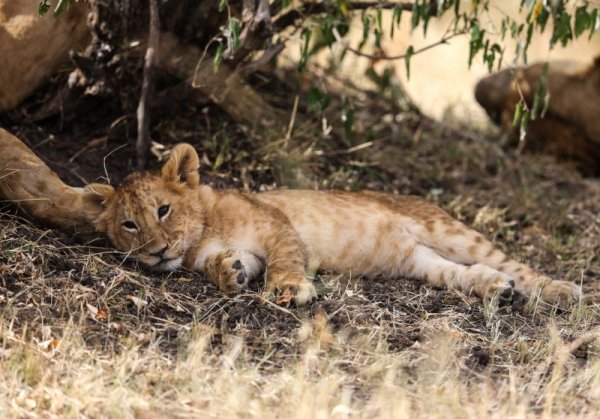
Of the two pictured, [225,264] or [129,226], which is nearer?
[225,264]

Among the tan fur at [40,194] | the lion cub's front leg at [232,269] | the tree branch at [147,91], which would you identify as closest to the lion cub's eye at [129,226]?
the tan fur at [40,194]

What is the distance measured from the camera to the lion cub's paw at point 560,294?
16.0ft

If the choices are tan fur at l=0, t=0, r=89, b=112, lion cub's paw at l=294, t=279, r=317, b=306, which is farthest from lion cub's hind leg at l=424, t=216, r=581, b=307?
tan fur at l=0, t=0, r=89, b=112

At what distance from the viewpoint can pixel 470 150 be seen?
25.7 feet

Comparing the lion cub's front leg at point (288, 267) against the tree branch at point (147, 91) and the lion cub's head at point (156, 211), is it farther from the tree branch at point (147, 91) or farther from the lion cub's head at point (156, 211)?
the tree branch at point (147, 91)

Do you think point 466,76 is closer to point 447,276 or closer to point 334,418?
point 447,276

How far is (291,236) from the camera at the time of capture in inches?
190

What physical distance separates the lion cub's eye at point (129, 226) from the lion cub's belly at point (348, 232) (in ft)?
2.85

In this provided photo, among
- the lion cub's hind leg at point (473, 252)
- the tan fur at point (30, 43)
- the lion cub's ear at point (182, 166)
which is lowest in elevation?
the lion cub's hind leg at point (473, 252)

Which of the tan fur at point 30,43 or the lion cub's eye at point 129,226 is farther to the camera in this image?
the tan fur at point 30,43

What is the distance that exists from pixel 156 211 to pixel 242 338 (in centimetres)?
103

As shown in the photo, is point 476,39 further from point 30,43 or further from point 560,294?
point 30,43

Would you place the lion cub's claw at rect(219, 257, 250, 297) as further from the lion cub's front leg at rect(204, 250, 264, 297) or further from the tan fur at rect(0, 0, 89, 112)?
the tan fur at rect(0, 0, 89, 112)

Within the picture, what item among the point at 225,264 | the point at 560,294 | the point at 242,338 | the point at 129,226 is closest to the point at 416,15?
the point at 560,294
